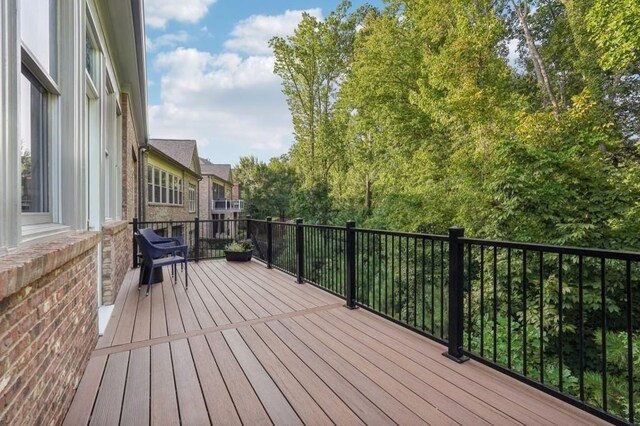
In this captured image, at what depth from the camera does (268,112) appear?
19.1m

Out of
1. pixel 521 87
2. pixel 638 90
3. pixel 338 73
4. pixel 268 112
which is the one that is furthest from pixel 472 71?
pixel 268 112

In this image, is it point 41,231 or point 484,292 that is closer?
point 41,231

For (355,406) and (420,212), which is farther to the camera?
(420,212)

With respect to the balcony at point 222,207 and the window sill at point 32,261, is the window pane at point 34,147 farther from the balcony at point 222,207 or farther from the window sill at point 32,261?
the balcony at point 222,207

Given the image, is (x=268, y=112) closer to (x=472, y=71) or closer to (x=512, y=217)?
(x=472, y=71)

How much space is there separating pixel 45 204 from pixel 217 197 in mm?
24299

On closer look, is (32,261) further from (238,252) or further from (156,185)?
(156,185)

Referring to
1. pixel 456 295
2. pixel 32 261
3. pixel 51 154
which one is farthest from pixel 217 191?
pixel 32 261

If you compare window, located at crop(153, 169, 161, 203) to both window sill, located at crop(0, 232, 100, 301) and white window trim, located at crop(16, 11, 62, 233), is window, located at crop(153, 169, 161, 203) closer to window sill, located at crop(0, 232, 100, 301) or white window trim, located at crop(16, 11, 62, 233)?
white window trim, located at crop(16, 11, 62, 233)

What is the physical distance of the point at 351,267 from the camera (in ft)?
12.0

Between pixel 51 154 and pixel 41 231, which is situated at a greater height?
pixel 51 154

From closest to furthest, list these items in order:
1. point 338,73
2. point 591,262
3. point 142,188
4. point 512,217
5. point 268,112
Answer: point 591,262, point 512,217, point 142,188, point 338,73, point 268,112

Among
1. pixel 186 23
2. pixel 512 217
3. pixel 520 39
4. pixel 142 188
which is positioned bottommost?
pixel 512 217

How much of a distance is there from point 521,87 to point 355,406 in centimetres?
1149
